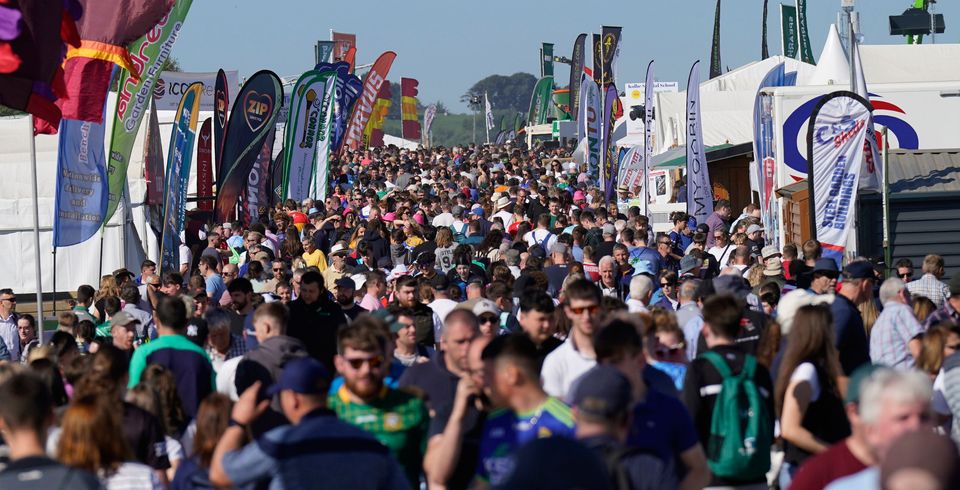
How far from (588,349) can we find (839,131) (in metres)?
8.81

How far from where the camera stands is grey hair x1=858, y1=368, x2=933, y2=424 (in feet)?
12.7

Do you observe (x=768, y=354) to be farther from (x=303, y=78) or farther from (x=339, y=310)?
(x=303, y=78)

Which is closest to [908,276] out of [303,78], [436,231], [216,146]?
[436,231]

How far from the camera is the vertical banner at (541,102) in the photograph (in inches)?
3159

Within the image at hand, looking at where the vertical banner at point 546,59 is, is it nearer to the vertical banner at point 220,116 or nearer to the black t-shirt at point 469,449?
the vertical banner at point 220,116

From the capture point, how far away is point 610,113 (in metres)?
27.5

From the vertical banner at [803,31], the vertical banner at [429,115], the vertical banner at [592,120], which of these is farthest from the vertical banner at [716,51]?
the vertical banner at [592,120]

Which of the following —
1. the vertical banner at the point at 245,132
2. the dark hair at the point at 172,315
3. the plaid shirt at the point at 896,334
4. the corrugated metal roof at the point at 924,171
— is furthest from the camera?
the vertical banner at the point at 245,132

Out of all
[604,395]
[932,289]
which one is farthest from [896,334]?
[604,395]

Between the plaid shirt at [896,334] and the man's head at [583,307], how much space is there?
242cm

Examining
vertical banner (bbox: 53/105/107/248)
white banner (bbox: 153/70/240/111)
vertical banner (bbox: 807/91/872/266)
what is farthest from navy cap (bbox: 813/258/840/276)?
white banner (bbox: 153/70/240/111)

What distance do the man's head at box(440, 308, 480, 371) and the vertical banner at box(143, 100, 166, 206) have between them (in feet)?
46.4

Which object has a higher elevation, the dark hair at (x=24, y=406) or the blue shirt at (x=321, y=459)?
the dark hair at (x=24, y=406)

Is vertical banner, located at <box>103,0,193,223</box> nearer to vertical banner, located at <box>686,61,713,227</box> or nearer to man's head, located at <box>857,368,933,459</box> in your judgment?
vertical banner, located at <box>686,61,713,227</box>
